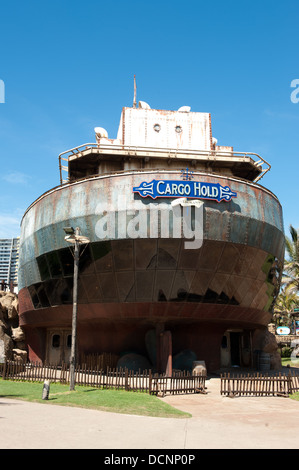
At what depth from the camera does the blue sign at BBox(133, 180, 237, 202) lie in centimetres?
2523

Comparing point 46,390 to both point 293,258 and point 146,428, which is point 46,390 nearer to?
point 146,428

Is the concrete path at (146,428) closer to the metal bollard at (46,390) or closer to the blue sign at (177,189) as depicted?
the metal bollard at (46,390)

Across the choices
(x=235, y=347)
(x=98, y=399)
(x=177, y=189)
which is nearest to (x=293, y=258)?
(x=235, y=347)

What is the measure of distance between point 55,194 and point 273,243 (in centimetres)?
1587

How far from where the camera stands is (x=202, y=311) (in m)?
26.7

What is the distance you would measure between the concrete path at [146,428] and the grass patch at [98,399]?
799 millimetres

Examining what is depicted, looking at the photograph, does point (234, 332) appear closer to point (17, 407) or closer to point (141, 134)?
point (141, 134)

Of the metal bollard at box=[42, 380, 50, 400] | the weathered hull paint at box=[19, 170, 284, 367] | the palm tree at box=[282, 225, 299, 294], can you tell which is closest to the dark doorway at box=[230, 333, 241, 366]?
the weathered hull paint at box=[19, 170, 284, 367]

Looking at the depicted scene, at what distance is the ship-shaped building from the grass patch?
6.71m

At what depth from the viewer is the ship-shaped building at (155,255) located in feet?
82.7

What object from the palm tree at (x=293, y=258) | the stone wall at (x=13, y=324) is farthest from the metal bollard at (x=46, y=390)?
the palm tree at (x=293, y=258)

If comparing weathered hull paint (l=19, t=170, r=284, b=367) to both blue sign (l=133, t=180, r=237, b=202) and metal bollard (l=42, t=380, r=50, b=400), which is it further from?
metal bollard (l=42, t=380, r=50, b=400)

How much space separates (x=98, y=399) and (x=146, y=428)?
Result: 6.31m
